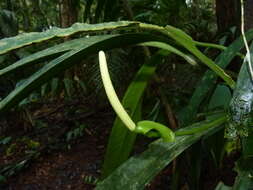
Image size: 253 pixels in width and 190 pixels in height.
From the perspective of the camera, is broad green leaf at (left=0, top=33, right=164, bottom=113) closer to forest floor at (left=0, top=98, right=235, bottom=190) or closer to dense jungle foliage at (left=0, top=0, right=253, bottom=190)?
dense jungle foliage at (left=0, top=0, right=253, bottom=190)

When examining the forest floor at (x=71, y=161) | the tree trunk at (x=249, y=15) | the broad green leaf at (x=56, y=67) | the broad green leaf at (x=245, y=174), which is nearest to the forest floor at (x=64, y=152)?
the forest floor at (x=71, y=161)

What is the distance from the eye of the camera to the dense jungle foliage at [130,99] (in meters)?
0.28

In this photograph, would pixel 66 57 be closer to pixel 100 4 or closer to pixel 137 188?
pixel 137 188

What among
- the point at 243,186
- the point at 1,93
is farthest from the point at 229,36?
the point at 1,93

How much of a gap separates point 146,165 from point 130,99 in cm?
18

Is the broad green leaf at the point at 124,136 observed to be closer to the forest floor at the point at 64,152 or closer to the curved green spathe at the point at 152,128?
the curved green spathe at the point at 152,128

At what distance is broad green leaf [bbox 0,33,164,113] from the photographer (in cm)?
28

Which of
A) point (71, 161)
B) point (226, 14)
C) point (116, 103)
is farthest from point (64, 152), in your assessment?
point (116, 103)

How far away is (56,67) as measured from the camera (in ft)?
0.96

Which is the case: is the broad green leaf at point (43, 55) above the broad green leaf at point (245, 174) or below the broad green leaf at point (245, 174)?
above

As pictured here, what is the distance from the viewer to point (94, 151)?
128 cm

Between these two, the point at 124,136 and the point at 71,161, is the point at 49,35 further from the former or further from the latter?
the point at 71,161

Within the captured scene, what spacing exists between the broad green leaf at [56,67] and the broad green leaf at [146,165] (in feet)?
0.39

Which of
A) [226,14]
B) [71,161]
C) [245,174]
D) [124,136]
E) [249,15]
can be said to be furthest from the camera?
[71,161]
